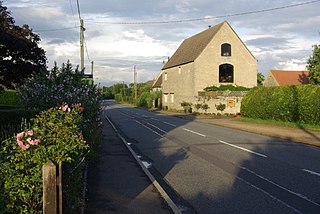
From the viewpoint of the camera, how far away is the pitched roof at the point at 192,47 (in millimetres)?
45809

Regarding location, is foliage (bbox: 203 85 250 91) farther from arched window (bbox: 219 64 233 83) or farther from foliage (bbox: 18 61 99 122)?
foliage (bbox: 18 61 99 122)

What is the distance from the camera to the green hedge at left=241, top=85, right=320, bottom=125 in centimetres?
2272

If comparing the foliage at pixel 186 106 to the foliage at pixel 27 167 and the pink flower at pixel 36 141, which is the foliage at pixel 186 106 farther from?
the pink flower at pixel 36 141

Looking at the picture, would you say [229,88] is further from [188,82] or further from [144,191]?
[144,191]

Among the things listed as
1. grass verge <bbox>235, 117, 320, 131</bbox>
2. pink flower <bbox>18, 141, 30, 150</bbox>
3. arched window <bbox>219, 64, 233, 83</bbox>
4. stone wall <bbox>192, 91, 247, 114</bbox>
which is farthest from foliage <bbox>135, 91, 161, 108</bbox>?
pink flower <bbox>18, 141, 30, 150</bbox>

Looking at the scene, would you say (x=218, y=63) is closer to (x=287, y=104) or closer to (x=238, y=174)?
(x=287, y=104)

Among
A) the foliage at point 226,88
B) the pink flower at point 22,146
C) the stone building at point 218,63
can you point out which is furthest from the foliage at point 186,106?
the pink flower at point 22,146

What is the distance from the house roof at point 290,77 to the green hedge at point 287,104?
38.3 m

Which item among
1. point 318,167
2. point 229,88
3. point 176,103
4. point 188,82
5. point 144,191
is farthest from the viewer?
point 176,103

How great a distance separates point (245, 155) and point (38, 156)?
31.2ft

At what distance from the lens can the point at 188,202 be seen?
728cm

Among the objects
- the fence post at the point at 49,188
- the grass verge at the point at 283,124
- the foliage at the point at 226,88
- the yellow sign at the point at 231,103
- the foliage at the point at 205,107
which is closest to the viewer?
the fence post at the point at 49,188

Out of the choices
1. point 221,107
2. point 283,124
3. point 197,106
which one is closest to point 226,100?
point 221,107

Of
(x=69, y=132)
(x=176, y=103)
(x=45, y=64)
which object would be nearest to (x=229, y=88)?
(x=176, y=103)
